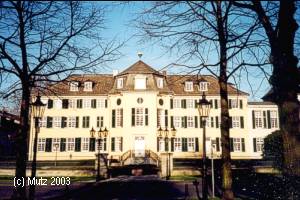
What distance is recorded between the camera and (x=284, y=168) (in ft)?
25.0

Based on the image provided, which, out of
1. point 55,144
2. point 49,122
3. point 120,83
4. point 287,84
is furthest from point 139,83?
point 287,84

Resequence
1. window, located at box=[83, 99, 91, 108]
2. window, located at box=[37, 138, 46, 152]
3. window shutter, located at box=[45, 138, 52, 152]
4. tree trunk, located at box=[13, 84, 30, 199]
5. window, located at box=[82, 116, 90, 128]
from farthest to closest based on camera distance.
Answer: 1. window, located at box=[83, 99, 91, 108]
2. window, located at box=[82, 116, 90, 128]
3. window, located at box=[37, 138, 46, 152]
4. window shutter, located at box=[45, 138, 52, 152]
5. tree trunk, located at box=[13, 84, 30, 199]

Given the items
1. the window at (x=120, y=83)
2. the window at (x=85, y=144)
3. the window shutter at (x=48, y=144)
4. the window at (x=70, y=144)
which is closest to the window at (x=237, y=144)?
the window at (x=120, y=83)

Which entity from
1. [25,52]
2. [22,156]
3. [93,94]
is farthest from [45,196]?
[93,94]

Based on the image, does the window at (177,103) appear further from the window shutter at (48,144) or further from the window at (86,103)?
the window shutter at (48,144)

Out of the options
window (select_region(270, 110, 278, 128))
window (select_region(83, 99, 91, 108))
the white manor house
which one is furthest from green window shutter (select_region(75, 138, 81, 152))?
window (select_region(270, 110, 278, 128))

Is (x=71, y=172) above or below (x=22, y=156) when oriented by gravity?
below

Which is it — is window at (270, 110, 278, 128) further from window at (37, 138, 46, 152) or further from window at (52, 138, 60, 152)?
window at (37, 138, 46, 152)

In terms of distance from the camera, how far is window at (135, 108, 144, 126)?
39250mm

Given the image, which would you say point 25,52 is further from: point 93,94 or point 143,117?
point 93,94

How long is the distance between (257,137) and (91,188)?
28.8 m

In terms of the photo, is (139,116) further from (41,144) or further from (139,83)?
(41,144)

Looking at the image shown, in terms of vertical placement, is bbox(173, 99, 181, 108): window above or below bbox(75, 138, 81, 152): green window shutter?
above

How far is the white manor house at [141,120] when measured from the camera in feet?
129
